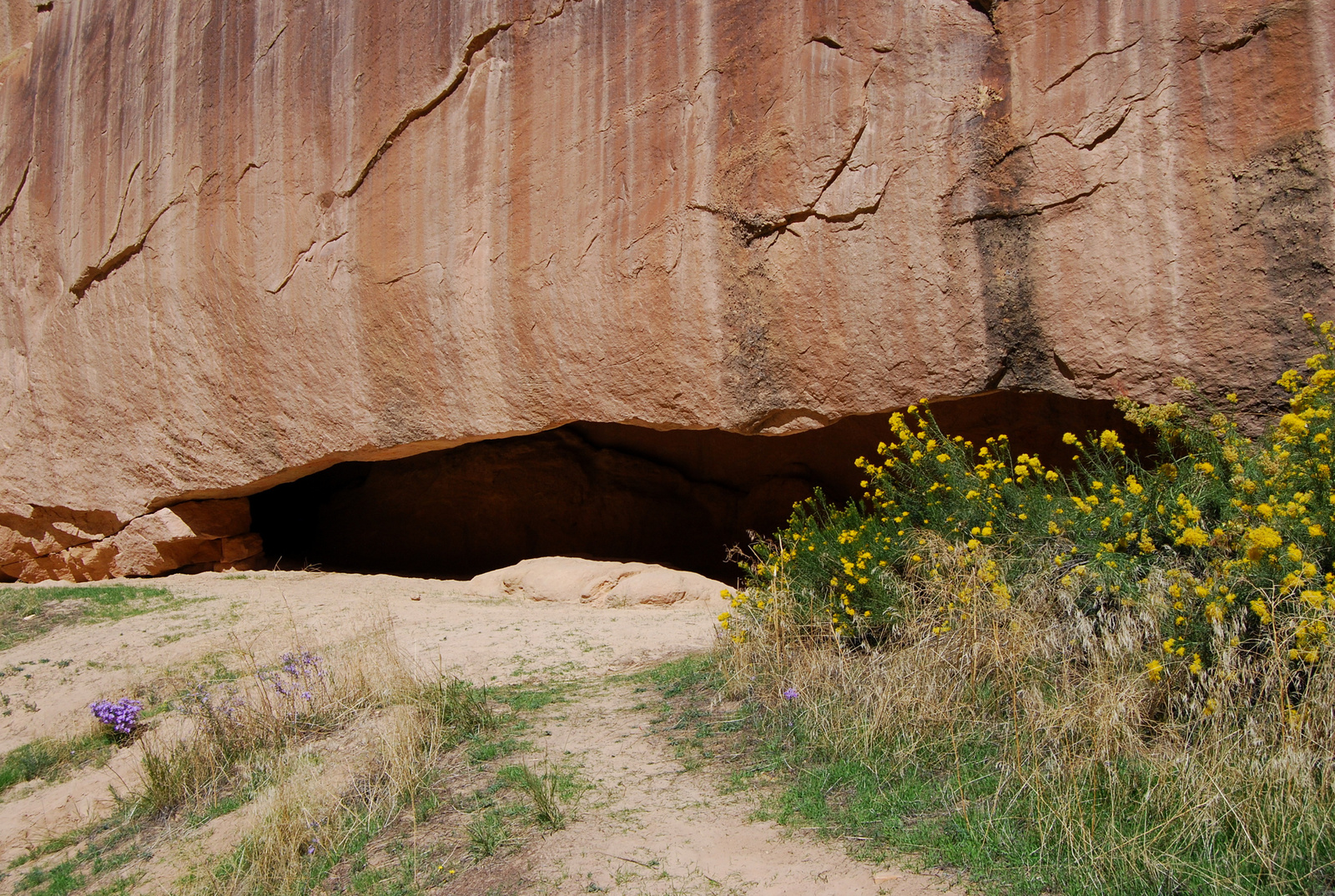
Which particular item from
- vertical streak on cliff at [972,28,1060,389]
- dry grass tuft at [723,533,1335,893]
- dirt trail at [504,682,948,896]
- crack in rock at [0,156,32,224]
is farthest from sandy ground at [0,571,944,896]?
crack in rock at [0,156,32,224]

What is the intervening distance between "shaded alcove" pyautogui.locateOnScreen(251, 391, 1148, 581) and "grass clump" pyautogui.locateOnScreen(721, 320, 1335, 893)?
446 cm

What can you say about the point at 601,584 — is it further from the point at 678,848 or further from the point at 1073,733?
the point at 1073,733

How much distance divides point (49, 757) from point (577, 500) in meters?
4.93

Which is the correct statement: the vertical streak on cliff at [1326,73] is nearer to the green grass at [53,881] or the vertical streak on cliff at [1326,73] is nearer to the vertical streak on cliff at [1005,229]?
the vertical streak on cliff at [1005,229]

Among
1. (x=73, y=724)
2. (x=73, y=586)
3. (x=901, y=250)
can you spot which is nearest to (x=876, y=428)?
(x=901, y=250)

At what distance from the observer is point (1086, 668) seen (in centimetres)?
324

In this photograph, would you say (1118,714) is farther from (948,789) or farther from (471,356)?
(471,356)

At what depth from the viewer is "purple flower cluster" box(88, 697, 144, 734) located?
4414mm

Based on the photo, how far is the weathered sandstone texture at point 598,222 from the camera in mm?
4512

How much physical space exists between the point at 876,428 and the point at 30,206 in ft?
24.0

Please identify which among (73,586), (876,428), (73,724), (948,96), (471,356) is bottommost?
(73,724)

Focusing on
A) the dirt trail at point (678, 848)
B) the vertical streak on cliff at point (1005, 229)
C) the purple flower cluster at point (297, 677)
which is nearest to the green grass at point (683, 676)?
the dirt trail at point (678, 848)

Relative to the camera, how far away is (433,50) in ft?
20.6

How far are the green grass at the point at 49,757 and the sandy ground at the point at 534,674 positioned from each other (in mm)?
80
